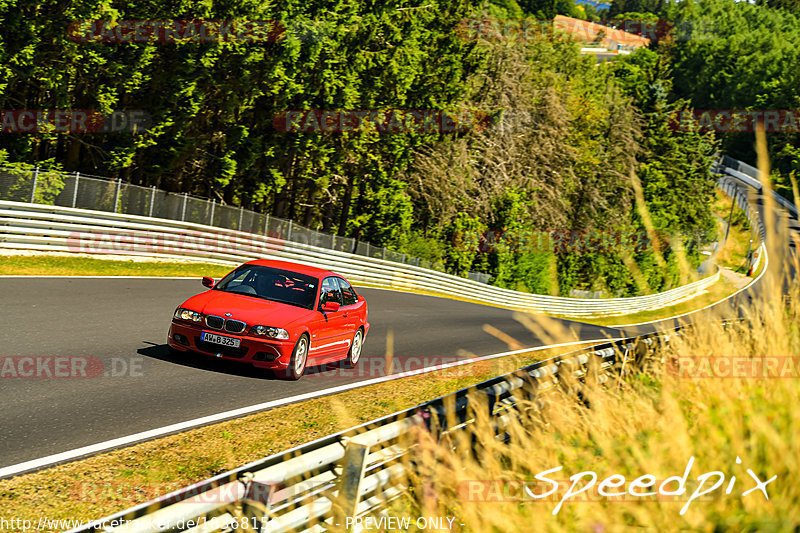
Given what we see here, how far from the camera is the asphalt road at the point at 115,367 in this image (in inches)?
293

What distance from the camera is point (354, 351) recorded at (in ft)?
43.3

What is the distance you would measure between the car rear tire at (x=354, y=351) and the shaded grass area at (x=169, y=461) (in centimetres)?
199

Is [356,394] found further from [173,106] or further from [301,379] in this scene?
[173,106]

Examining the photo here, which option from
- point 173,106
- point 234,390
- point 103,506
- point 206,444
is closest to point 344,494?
point 103,506

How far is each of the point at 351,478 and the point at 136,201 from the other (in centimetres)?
1921

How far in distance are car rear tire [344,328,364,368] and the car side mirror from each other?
1549 millimetres

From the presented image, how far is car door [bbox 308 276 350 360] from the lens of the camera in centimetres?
1137

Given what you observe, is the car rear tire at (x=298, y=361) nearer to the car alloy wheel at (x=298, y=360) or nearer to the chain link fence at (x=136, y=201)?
the car alloy wheel at (x=298, y=360)

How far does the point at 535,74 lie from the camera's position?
5506 cm

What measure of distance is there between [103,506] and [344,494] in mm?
2166

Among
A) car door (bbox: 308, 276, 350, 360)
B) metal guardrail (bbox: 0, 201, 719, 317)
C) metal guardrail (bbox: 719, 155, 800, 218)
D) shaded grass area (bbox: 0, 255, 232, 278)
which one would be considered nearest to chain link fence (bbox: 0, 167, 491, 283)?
metal guardrail (bbox: 0, 201, 719, 317)

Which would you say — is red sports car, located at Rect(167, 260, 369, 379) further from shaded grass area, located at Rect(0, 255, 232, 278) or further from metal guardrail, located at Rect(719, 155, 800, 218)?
metal guardrail, located at Rect(719, 155, 800, 218)

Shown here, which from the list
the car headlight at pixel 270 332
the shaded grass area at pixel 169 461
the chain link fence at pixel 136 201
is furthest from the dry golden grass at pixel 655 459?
the chain link fence at pixel 136 201

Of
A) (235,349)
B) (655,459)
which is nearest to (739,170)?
(235,349)
